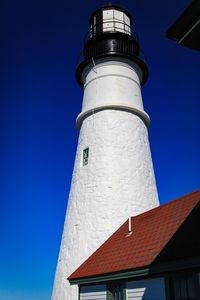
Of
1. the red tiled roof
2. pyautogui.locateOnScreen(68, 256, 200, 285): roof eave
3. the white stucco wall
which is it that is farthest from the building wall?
the white stucco wall

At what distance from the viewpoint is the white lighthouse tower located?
502 inches

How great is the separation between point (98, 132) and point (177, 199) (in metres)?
4.54

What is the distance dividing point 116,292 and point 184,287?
2.58 meters

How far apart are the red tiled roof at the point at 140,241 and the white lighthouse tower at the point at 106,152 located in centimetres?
84

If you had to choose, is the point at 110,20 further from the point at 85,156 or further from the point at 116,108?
the point at 85,156

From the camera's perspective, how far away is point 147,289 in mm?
8375

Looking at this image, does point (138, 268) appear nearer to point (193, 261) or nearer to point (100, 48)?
point (193, 261)

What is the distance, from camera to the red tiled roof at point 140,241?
9.21 m

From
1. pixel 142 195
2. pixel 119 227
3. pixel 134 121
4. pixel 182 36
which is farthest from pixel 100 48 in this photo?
pixel 182 36

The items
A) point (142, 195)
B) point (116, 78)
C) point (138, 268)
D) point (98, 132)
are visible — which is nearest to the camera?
point (138, 268)

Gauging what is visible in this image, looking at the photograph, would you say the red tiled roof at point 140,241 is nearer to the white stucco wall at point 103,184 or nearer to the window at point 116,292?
the window at point 116,292

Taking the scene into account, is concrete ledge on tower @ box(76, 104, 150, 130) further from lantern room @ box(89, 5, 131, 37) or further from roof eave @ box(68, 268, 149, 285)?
roof eave @ box(68, 268, 149, 285)

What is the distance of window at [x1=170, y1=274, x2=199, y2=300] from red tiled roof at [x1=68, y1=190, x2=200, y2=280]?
88cm

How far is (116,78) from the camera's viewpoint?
15508mm
